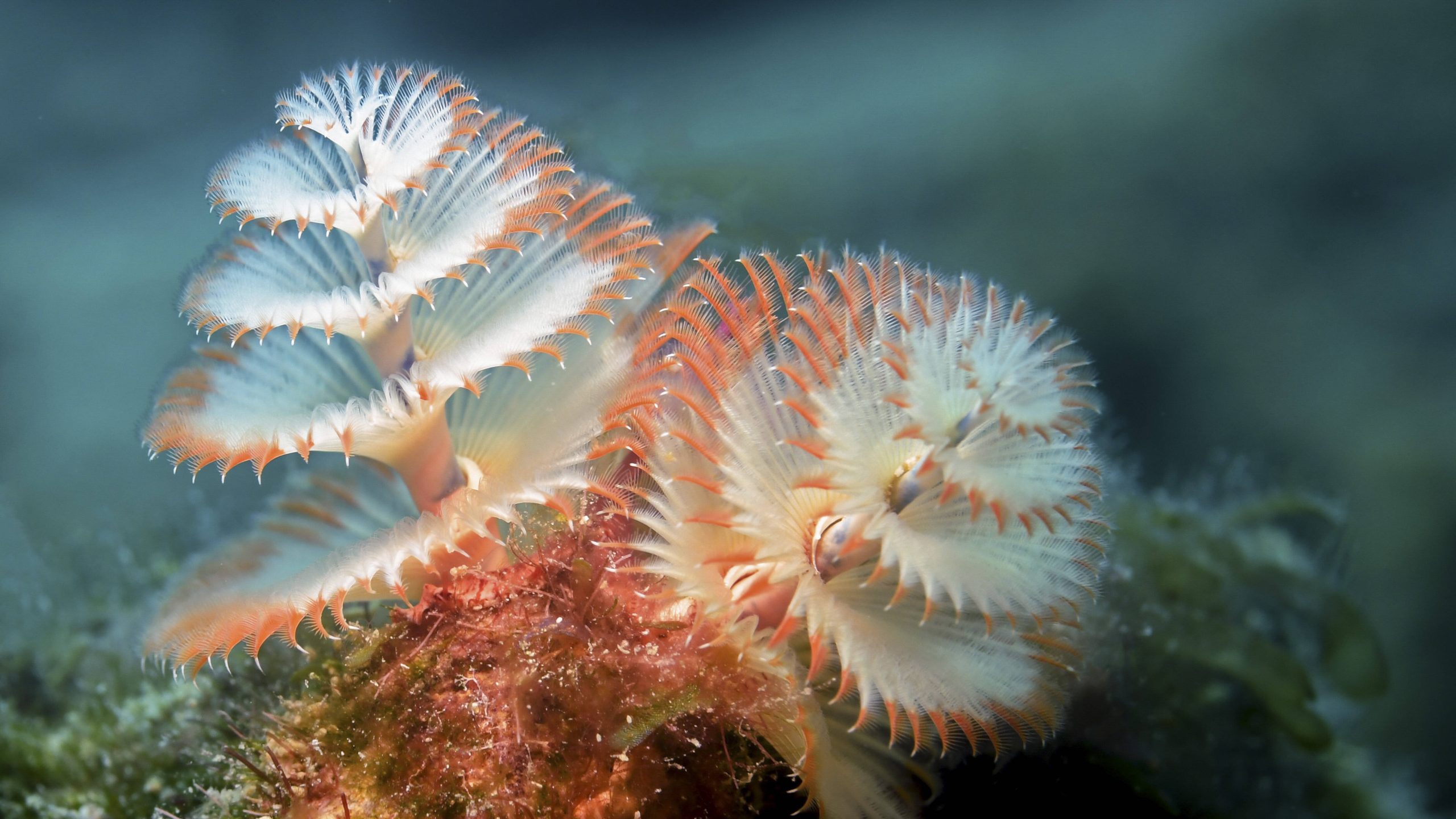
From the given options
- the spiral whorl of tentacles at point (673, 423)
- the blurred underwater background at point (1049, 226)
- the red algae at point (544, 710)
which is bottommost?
the red algae at point (544, 710)

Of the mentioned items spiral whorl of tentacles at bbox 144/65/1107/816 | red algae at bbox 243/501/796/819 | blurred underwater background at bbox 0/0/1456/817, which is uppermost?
blurred underwater background at bbox 0/0/1456/817

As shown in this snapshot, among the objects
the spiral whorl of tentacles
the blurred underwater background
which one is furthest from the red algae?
the blurred underwater background

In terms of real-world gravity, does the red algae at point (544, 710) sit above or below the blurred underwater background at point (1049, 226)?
below

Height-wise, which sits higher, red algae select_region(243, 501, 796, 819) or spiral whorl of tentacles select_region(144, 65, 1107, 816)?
spiral whorl of tentacles select_region(144, 65, 1107, 816)

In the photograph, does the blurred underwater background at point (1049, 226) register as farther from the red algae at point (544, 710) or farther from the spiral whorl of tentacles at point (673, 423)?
the red algae at point (544, 710)

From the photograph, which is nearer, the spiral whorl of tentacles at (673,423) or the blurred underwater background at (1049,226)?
the spiral whorl of tentacles at (673,423)

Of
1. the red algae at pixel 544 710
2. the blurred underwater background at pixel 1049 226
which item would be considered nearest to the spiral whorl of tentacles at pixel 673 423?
the red algae at pixel 544 710

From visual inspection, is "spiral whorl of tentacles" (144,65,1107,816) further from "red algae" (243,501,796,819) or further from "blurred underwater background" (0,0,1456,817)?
"blurred underwater background" (0,0,1456,817)

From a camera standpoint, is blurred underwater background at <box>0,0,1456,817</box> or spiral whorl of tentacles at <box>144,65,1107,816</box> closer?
spiral whorl of tentacles at <box>144,65,1107,816</box>
